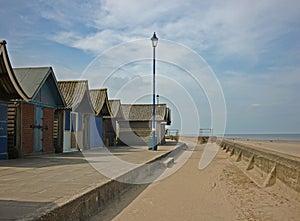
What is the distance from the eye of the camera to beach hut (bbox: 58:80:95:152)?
19641 mm

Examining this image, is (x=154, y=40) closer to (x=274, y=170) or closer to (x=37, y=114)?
(x=37, y=114)

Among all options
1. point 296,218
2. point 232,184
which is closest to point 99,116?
point 232,184

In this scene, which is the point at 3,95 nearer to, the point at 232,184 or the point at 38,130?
the point at 38,130

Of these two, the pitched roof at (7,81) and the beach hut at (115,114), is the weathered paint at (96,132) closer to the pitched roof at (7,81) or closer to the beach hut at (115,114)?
the beach hut at (115,114)

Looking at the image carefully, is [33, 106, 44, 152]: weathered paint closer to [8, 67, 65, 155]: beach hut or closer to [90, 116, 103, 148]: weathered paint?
[8, 67, 65, 155]: beach hut

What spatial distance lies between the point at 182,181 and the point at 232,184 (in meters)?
1.85

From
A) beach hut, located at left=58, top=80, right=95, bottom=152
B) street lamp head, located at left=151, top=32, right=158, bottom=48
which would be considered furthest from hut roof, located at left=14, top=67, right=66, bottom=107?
street lamp head, located at left=151, top=32, right=158, bottom=48

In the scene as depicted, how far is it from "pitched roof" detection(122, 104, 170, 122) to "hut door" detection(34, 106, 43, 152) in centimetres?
1840

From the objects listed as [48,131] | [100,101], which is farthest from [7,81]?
[100,101]

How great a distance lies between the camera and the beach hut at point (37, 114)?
47.6 ft

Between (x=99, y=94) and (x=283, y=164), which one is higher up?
(x=99, y=94)

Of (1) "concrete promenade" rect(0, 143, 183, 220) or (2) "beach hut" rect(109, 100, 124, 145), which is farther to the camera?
(2) "beach hut" rect(109, 100, 124, 145)

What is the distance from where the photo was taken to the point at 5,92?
1299 cm

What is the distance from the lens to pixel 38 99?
16109mm
